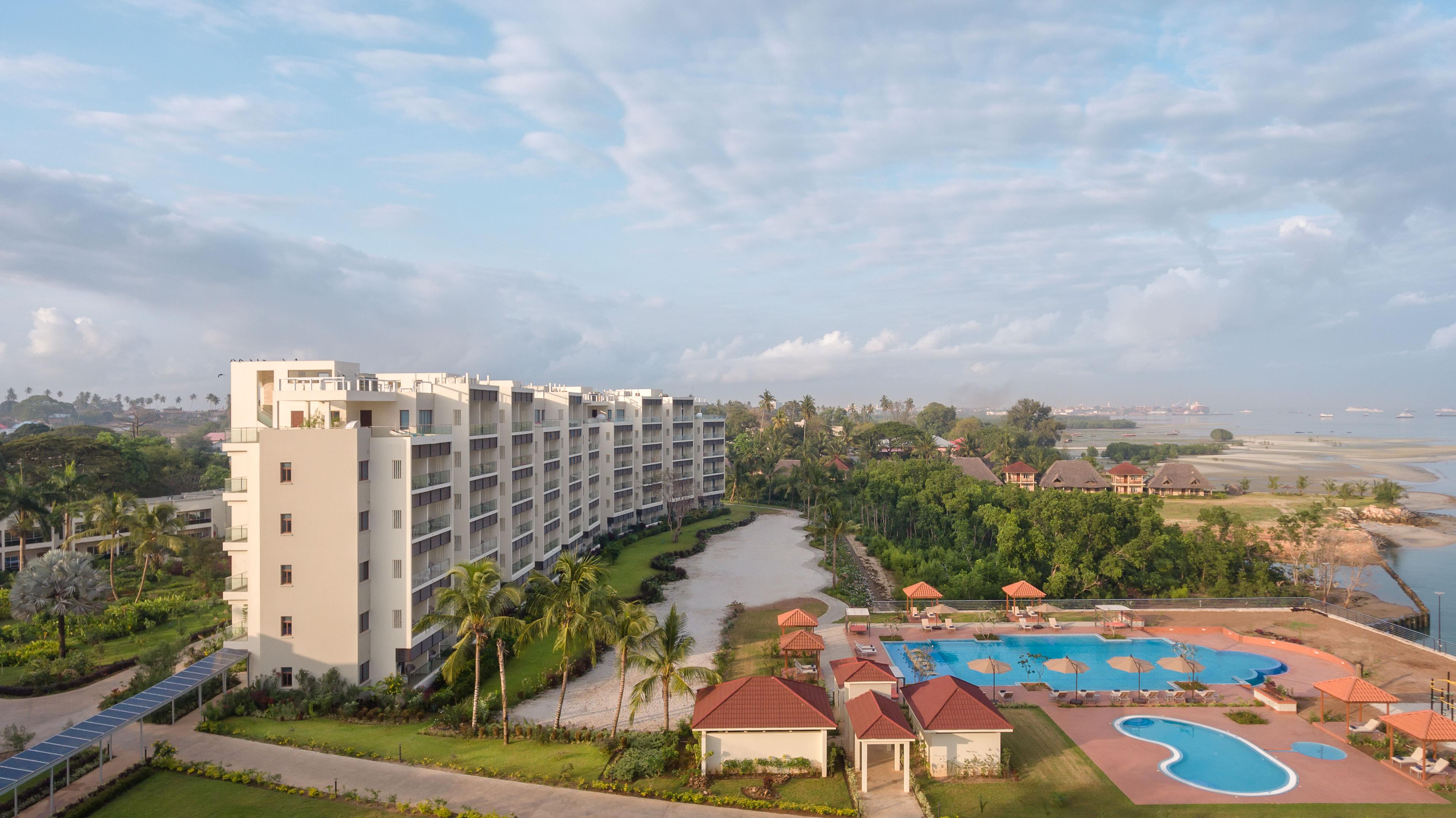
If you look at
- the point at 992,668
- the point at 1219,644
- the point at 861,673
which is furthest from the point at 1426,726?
the point at 861,673

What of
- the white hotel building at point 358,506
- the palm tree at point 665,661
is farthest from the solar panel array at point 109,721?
the palm tree at point 665,661

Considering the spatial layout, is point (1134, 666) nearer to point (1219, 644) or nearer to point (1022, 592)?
point (1022, 592)

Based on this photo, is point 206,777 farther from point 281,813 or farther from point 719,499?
point 719,499

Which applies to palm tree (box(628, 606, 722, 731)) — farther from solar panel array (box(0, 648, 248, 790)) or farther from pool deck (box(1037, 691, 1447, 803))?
solar panel array (box(0, 648, 248, 790))

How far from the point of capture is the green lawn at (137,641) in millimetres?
30094

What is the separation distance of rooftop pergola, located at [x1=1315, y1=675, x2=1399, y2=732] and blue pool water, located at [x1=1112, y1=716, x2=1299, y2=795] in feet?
12.1

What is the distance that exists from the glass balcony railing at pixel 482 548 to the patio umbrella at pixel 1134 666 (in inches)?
1122

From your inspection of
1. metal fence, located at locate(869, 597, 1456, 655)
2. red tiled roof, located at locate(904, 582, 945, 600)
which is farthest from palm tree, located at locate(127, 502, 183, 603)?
red tiled roof, located at locate(904, 582, 945, 600)

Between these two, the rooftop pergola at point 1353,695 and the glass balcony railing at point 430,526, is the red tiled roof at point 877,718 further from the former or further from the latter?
the glass balcony railing at point 430,526

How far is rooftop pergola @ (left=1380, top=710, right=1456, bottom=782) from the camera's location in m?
21.0

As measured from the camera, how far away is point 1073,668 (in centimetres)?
2866

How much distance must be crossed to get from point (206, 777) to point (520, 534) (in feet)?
66.8

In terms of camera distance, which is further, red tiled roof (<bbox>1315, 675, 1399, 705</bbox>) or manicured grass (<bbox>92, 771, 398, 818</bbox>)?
red tiled roof (<bbox>1315, 675, 1399, 705</bbox>)

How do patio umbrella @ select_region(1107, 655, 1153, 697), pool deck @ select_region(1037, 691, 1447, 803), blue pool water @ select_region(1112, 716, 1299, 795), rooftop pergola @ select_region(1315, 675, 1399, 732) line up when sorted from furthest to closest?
patio umbrella @ select_region(1107, 655, 1153, 697), rooftop pergola @ select_region(1315, 675, 1399, 732), blue pool water @ select_region(1112, 716, 1299, 795), pool deck @ select_region(1037, 691, 1447, 803)
